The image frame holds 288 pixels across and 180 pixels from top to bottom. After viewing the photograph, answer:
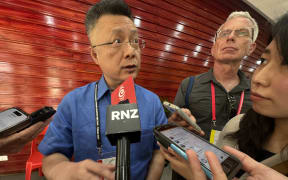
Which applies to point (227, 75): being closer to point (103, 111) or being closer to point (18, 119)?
point (103, 111)

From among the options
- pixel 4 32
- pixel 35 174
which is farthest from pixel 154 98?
pixel 35 174

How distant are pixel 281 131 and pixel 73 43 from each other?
103 inches

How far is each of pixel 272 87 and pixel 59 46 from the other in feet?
8.37

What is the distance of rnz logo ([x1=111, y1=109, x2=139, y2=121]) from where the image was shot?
0.40 meters

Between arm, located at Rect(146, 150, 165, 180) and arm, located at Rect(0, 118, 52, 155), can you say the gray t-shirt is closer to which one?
arm, located at Rect(146, 150, 165, 180)

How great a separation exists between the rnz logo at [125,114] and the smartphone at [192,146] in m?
0.27

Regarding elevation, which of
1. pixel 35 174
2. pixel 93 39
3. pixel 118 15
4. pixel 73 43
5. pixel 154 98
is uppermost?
pixel 73 43

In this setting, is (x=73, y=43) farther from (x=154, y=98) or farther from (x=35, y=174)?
(x=35, y=174)

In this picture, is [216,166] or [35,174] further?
[35,174]

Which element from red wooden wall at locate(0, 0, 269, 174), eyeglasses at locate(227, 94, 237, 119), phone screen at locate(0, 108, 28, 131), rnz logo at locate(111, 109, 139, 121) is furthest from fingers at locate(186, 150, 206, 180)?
red wooden wall at locate(0, 0, 269, 174)

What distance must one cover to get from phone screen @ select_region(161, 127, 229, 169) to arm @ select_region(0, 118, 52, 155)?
764 millimetres

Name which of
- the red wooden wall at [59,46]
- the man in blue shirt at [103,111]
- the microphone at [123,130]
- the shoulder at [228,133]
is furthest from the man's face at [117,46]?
the red wooden wall at [59,46]

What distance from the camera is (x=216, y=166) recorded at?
1.42ft

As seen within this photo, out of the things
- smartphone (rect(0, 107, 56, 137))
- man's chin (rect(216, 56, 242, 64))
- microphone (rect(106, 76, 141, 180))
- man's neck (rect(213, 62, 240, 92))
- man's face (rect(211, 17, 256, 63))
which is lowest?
smartphone (rect(0, 107, 56, 137))
